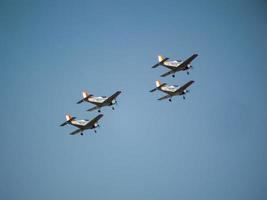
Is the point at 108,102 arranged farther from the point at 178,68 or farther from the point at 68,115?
the point at 178,68

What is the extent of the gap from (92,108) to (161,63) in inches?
642

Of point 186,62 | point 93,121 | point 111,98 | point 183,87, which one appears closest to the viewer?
point 111,98

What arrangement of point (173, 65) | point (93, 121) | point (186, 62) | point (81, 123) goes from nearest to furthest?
point (93, 121) < point (186, 62) < point (81, 123) < point (173, 65)

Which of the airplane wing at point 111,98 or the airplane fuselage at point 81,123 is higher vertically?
the airplane wing at point 111,98

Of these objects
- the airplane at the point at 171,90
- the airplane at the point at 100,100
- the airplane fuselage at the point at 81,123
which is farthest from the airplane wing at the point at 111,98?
the airplane at the point at 171,90

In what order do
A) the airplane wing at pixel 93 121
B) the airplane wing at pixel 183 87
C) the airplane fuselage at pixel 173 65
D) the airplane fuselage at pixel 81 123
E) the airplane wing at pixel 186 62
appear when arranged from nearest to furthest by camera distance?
the airplane wing at pixel 186 62 → the airplane wing at pixel 93 121 → the airplane fuselage at pixel 81 123 → the airplane fuselage at pixel 173 65 → the airplane wing at pixel 183 87

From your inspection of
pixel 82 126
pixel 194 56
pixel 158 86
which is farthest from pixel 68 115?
pixel 194 56

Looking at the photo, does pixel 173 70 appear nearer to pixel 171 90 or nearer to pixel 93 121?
pixel 171 90

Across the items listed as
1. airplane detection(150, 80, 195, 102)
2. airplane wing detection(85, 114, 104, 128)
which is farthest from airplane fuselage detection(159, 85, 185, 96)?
airplane wing detection(85, 114, 104, 128)

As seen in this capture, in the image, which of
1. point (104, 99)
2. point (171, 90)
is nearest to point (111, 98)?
point (104, 99)

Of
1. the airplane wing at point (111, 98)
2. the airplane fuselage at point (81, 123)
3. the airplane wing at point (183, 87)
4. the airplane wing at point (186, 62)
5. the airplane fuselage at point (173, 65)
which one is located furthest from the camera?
the airplane wing at point (183, 87)

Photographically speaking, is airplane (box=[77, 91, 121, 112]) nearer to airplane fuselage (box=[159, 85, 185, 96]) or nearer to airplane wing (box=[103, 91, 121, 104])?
airplane wing (box=[103, 91, 121, 104])

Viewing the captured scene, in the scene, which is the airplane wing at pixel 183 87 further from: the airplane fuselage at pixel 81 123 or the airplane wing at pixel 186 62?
the airplane fuselage at pixel 81 123

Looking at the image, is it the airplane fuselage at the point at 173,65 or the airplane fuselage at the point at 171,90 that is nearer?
the airplane fuselage at the point at 173,65
